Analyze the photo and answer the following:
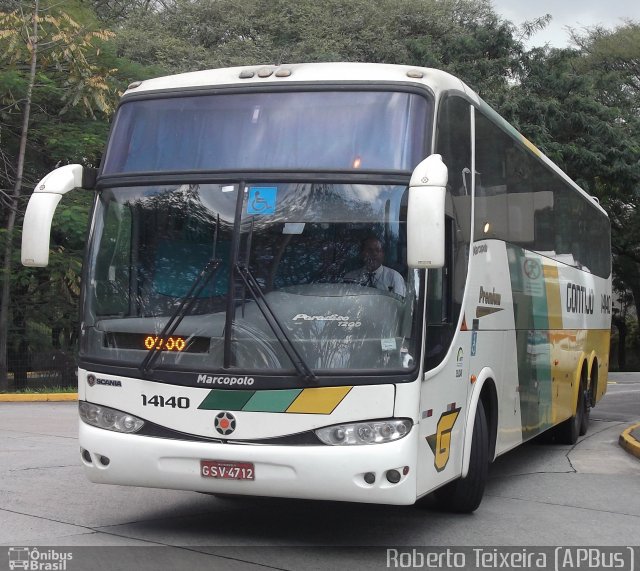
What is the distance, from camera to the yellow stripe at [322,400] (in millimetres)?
6480

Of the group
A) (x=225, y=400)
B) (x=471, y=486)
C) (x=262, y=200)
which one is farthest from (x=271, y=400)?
(x=471, y=486)

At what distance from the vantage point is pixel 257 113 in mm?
7172

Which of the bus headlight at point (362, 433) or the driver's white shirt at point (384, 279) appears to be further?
the driver's white shirt at point (384, 279)

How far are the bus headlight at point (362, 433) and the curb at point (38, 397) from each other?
47.4 ft

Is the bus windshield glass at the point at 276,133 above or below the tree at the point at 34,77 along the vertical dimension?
below

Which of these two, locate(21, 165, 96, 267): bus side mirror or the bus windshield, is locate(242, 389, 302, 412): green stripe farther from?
locate(21, 165, 96, 267): bus side mirror

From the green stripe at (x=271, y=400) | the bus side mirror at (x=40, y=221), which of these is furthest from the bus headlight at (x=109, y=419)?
Result: the bus side mirror at (x=40, y=221)

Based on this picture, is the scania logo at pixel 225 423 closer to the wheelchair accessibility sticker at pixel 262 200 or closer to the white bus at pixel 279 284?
the white bus at pixel 279 284

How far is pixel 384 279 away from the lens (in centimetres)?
671

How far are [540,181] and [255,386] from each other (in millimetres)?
5659

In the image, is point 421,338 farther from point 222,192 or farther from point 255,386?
point 222,192

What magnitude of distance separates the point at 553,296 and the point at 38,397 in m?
11.8

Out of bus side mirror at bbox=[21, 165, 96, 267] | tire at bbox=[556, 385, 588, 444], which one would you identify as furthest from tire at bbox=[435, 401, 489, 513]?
tire at bbox=[556, 385, 588, 444]

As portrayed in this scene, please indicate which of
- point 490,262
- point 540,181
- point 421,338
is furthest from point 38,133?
point 421,338
